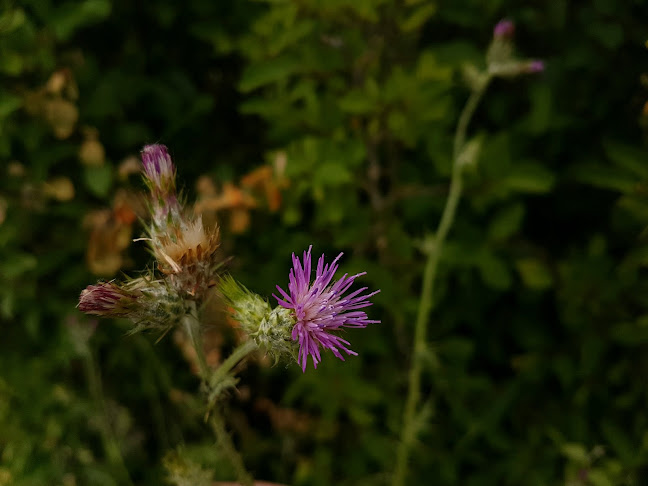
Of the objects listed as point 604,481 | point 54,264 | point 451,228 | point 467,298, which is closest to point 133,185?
point 54,264

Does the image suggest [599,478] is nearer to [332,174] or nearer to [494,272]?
[494,272]

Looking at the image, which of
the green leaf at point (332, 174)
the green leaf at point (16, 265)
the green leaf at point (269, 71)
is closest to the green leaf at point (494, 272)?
the green leaf at point (332, 174)

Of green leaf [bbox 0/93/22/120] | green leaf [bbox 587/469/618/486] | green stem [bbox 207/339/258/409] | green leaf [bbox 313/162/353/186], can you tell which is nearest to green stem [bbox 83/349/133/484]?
green leaf [bbox 0/93/22/120]

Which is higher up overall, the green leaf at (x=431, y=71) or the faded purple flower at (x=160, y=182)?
the green leaf at (x=431, y=71)

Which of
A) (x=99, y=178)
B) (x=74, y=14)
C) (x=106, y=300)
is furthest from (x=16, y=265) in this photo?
(x=106, y=300)

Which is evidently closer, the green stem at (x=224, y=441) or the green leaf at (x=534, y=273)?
the green stem at (x=224, y=441)

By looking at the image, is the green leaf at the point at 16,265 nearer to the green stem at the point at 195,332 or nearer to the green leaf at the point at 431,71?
the green stem at the point at 195,332

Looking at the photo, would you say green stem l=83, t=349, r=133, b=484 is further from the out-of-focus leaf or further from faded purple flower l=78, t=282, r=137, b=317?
the out-of-focus leaf
